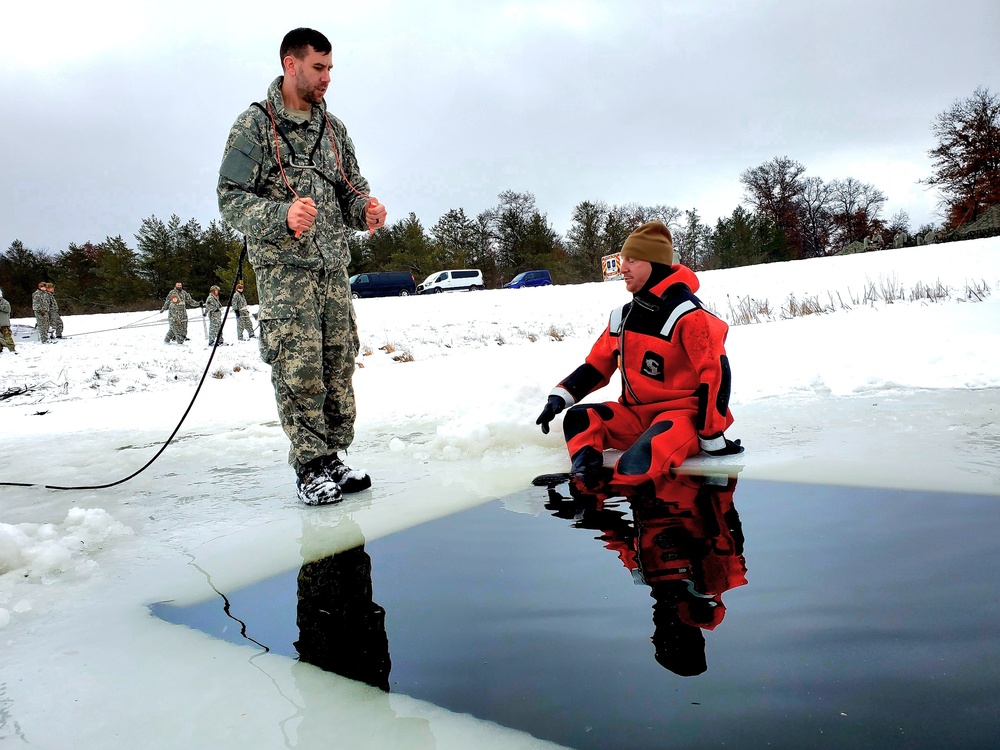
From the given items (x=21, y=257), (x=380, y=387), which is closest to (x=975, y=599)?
(x=380, y=387)

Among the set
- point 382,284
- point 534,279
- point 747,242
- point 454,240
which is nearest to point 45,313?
point 382,284

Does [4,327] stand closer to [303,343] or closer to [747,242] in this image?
[303,343]

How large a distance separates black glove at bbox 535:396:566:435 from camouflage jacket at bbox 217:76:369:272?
1210 millimetres

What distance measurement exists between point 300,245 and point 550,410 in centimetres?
142

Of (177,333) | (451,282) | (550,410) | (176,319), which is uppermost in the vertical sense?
(451,282)

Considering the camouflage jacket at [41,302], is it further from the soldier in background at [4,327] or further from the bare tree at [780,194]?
the bare tree at [780,194]

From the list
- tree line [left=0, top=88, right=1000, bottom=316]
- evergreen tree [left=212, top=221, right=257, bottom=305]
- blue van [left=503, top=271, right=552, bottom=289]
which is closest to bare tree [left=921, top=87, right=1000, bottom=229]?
tree line [left=0, top=88, right=1000, bottom=316]

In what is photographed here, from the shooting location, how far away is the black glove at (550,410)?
138 inches

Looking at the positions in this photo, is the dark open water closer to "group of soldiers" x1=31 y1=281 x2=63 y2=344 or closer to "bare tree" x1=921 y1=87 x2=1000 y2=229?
"group of soldiers" x1=31 y1=281 x2=63 y2=344

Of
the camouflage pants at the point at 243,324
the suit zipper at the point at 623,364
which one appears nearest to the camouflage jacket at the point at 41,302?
the camouflage pants at the point at 243,324

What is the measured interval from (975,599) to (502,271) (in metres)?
50.5

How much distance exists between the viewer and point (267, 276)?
10.3 ft

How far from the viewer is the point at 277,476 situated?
3740 mm

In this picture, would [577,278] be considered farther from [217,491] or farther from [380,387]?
[217,491]
